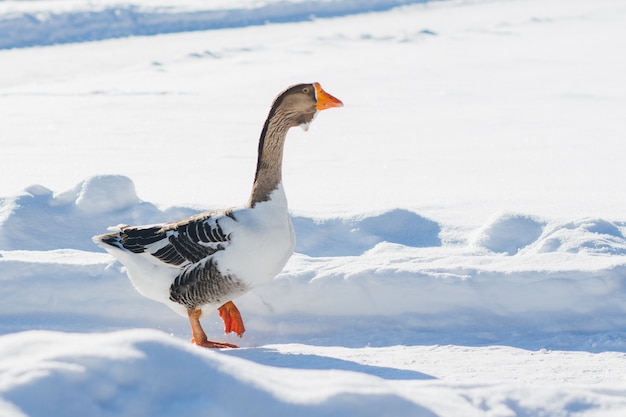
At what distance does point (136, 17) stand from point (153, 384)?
16066mm

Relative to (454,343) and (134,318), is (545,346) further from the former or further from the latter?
(134,318)

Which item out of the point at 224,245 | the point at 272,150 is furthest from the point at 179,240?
the point at 272,150

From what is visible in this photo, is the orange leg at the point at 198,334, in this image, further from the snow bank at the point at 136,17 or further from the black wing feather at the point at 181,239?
the snow bank at the point at 136,17

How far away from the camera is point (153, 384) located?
2461mm

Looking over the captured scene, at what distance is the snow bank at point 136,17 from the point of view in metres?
16.2

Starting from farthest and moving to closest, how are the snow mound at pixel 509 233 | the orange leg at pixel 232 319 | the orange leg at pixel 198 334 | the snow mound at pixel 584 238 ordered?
the snow mound at pixel 509 233
the snow mound at pixel 584 238
the orange leg at pixel 232 319
the orange leg at pixel 198 334

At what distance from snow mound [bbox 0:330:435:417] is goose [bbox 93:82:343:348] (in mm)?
884

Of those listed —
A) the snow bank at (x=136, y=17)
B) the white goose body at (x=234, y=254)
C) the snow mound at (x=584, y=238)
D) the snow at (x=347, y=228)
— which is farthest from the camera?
the snow bank at (x=136, y=17)

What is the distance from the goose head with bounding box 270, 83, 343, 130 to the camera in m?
3.69

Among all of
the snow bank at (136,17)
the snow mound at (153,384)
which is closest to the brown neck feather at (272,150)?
the snow mound at (153,384)

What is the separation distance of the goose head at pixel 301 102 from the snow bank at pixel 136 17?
1273cm

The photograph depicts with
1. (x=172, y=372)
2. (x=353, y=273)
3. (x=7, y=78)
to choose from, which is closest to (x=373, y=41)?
(x=7, y=78)

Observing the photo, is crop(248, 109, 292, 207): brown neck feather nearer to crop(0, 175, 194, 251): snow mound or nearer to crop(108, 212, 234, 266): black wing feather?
crop(108, 212, 234, 266): black wing feather

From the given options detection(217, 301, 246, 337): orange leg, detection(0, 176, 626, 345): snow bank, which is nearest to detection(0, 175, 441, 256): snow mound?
detection(0, 176, 626, 345): snow bank
